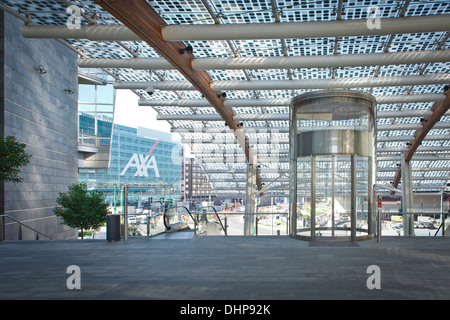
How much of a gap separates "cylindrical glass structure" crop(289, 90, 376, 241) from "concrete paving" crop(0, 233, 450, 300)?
2.02 ft

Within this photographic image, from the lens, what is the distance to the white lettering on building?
9844 cm

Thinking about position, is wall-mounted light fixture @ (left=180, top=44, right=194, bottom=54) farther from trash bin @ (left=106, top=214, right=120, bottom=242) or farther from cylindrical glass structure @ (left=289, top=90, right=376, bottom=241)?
trash bin @ (left=106, top=214, right=120, bottom=242)

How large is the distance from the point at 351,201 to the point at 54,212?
15.1m

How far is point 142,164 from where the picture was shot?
3979 inches

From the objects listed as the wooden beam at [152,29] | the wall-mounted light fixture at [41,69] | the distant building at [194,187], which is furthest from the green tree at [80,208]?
the distant building at [194,187]

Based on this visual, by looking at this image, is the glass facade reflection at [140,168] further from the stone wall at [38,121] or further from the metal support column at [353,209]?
the metal support column at [353,209]

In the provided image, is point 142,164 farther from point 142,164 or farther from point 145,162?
point 145,162

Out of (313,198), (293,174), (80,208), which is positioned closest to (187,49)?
(293,174)

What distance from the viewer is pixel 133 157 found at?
99562 millimetres

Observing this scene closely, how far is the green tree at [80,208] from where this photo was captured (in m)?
19.2

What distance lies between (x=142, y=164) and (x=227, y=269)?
96364 millimetres

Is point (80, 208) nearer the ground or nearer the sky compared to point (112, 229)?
nearer the ground

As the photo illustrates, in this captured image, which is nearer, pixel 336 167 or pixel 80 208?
pixel 336 167
